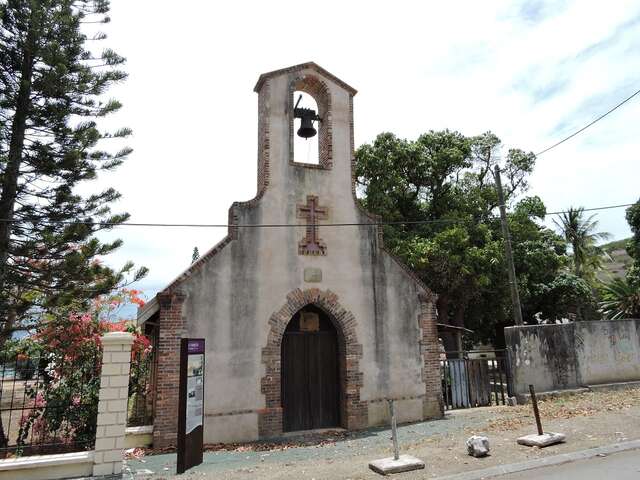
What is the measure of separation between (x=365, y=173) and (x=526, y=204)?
8225 millimetres

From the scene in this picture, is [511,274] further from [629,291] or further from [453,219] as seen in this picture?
[629,291]

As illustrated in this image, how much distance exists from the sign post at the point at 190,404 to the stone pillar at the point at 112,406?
1.46 meters

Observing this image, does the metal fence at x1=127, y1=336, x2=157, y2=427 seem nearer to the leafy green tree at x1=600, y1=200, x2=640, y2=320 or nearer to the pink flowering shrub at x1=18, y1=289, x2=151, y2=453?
the pink flowering shrub at x1=18, y1=289, x2=151, y2=453

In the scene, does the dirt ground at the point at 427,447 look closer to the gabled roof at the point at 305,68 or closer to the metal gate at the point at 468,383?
the metal gate at the point at 468,383

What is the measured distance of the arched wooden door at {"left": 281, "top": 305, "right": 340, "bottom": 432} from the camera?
1091 cm

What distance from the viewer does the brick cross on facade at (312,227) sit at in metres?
11.4

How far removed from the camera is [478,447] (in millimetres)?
7770

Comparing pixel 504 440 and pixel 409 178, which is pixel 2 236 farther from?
pixel 409 178

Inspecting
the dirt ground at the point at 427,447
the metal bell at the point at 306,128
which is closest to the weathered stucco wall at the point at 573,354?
the dirt ground at the point at 427,447

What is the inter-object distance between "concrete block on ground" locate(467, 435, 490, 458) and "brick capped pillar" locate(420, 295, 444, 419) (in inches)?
158

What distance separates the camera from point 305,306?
11.4 m

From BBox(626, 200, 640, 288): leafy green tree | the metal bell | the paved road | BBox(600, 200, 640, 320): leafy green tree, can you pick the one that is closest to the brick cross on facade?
the metal bell

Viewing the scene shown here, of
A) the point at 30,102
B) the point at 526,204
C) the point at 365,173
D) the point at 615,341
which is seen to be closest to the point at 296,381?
the point at 30,102

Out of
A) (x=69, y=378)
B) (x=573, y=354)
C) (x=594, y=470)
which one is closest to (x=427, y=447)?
(x=594, y=470)
